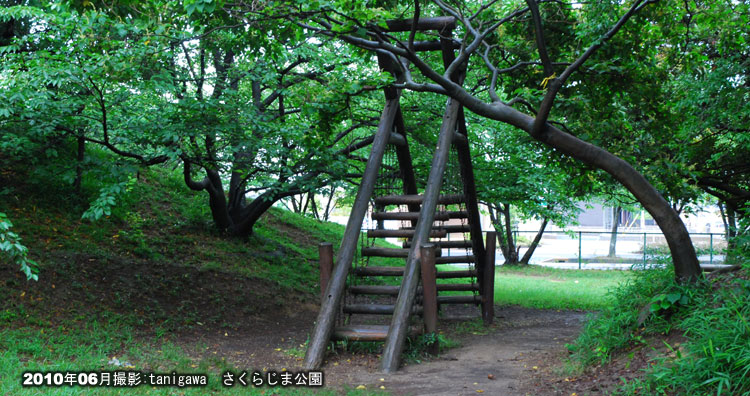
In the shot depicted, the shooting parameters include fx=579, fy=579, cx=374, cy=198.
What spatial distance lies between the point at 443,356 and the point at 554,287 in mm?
10653

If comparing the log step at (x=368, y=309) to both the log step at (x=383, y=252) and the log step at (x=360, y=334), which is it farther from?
the log step at (x=383, y=252)

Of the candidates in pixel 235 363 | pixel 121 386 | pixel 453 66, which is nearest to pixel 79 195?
pixel 235 363

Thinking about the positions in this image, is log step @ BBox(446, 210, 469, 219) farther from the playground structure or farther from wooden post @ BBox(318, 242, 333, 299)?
wooden post @ BBox(318, 242, 333, 299)

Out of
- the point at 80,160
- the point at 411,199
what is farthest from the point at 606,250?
the point at 80,160

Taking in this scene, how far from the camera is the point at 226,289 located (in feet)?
33.6

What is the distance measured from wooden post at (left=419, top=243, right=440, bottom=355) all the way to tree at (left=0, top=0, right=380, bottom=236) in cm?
199

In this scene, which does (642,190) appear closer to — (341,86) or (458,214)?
(341,86)

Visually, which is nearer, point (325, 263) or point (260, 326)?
point (325, 263)

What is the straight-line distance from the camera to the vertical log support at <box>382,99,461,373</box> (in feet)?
21.9

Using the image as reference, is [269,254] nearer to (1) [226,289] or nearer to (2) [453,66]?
(1) [226,289]

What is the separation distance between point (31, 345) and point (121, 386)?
1863mm

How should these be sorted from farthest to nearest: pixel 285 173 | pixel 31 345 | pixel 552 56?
pixel 285 173, pixel 552 56, pixel 31 345

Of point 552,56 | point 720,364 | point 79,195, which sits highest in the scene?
point 552,56

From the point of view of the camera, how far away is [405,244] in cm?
966
